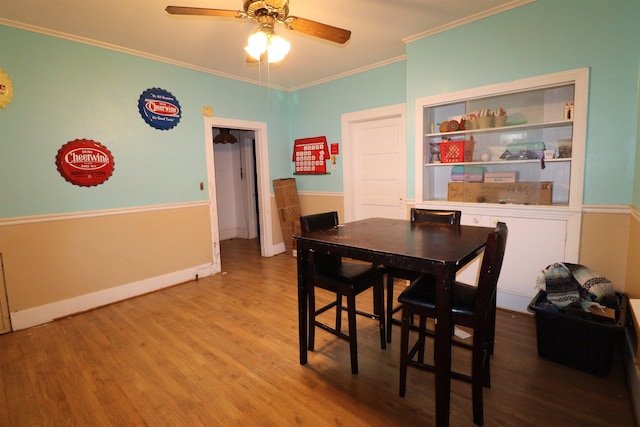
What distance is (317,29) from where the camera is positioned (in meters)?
2.16

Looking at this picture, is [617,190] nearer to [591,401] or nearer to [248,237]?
[591,401]

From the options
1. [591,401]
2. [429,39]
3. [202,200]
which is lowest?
[591,401]

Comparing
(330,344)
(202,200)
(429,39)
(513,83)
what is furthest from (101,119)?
(513,83)

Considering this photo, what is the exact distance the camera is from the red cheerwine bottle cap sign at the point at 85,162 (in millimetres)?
2986

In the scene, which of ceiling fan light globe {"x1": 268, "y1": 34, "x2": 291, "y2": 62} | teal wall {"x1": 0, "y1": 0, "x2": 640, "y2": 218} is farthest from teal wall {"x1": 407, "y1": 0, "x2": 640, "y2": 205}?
ceiling fan light globe {"x1": 268, "y1": 34, "x2": 291, "y2": 62}

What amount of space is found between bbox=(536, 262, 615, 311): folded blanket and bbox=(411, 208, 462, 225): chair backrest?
709mm

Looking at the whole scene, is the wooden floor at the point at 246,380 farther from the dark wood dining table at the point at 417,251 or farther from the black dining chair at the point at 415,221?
the dark wood dining table at the point at 417,251

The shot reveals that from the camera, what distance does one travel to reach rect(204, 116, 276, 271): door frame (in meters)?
4.11

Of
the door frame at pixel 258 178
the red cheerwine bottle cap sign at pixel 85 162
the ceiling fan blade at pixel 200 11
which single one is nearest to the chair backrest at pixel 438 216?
the ceiling fan blade at pixel 200 11

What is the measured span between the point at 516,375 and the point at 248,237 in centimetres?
518

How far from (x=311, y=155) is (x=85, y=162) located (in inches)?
112

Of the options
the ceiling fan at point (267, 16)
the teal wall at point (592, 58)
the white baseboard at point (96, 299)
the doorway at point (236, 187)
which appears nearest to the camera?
the ceiling fan at point (267, 16)

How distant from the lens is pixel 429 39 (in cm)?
315

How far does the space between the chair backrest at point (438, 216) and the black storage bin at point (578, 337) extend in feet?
2.53
